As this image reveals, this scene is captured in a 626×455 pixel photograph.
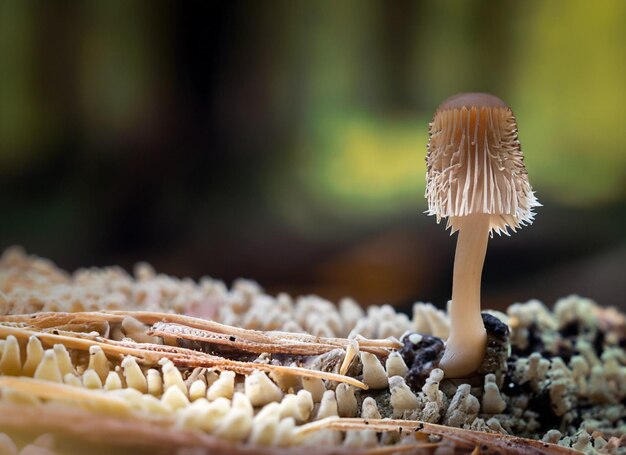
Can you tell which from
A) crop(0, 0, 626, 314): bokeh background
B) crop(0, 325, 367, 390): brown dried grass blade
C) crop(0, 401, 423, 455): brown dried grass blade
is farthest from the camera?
crop(0, 0, 626, 314): bokeh background

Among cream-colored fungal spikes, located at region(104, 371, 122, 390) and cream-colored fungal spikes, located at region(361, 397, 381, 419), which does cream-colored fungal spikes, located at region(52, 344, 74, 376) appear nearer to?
cream-colored fungal spikes, located at region(104, 371, 122, 390)

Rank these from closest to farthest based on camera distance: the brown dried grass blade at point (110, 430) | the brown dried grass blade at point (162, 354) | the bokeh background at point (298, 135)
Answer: the brown dried grass blade at point (110, 430)
the brown dried grass blade at point (162, 354)
the bokeh background at point (298, 135)

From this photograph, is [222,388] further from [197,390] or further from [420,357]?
[420,357]

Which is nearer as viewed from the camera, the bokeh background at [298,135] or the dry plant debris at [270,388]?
the dry plant debris at [270,388]

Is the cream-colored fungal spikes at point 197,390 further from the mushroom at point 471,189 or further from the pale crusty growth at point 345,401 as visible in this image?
the mushroom at point 471,189

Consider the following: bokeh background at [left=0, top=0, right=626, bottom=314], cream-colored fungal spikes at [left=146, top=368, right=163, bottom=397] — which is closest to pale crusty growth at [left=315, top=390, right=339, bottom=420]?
cream-colored fungal spikes at [left=146, top=368, right=163, bottom=397]

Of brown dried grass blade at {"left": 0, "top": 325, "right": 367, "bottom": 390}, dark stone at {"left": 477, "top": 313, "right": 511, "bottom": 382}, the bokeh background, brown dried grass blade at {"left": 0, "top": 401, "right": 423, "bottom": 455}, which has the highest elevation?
the bokeh background

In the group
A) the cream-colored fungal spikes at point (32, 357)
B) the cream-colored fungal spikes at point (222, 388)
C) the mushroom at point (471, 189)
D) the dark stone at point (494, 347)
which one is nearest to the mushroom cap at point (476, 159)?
the mushroom at point (471, 189)
